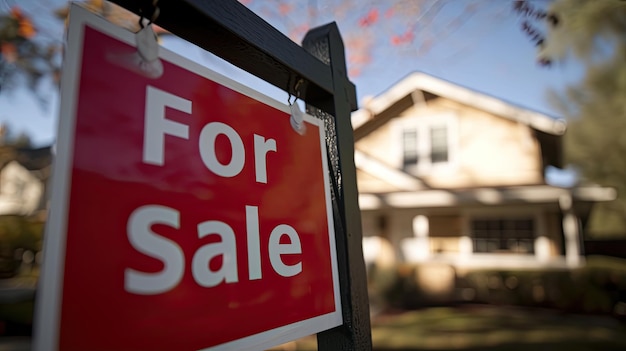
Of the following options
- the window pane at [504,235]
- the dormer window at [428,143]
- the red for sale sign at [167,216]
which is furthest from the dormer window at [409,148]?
the red for sale sign at [167,216]

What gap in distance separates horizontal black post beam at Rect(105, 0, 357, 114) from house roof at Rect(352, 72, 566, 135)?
9.04m

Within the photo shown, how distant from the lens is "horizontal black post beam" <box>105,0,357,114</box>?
831 mm

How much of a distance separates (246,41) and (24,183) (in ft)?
61.7

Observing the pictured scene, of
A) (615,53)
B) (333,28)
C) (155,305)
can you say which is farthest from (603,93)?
(155,305)

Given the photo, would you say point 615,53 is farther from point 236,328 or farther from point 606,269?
point 606,269

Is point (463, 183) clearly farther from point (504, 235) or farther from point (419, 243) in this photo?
point (419, 243)

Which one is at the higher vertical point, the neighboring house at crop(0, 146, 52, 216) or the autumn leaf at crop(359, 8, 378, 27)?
the neighboring house at crop(0, 146, 52, 216)

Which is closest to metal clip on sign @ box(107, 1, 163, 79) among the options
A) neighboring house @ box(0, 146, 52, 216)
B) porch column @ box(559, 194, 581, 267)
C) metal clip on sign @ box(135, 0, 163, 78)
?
metal clip on sign @ box(135, 0, 163, 78)

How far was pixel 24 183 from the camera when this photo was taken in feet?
51.5

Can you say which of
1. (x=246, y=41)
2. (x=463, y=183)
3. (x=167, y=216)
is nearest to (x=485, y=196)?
(x=463, y=183)

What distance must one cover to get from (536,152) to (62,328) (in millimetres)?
11304

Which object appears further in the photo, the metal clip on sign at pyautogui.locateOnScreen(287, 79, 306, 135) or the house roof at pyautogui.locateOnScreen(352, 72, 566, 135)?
the house roof at pyautogui.locateOnScreen(352, 72, 566, 135)

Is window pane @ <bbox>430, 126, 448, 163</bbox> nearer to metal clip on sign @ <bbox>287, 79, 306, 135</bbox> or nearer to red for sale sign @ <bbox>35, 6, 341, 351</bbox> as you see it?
metal clip on sign @ <bbox>287, 79, 306, 135</bbox>

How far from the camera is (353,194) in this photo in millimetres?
1229
